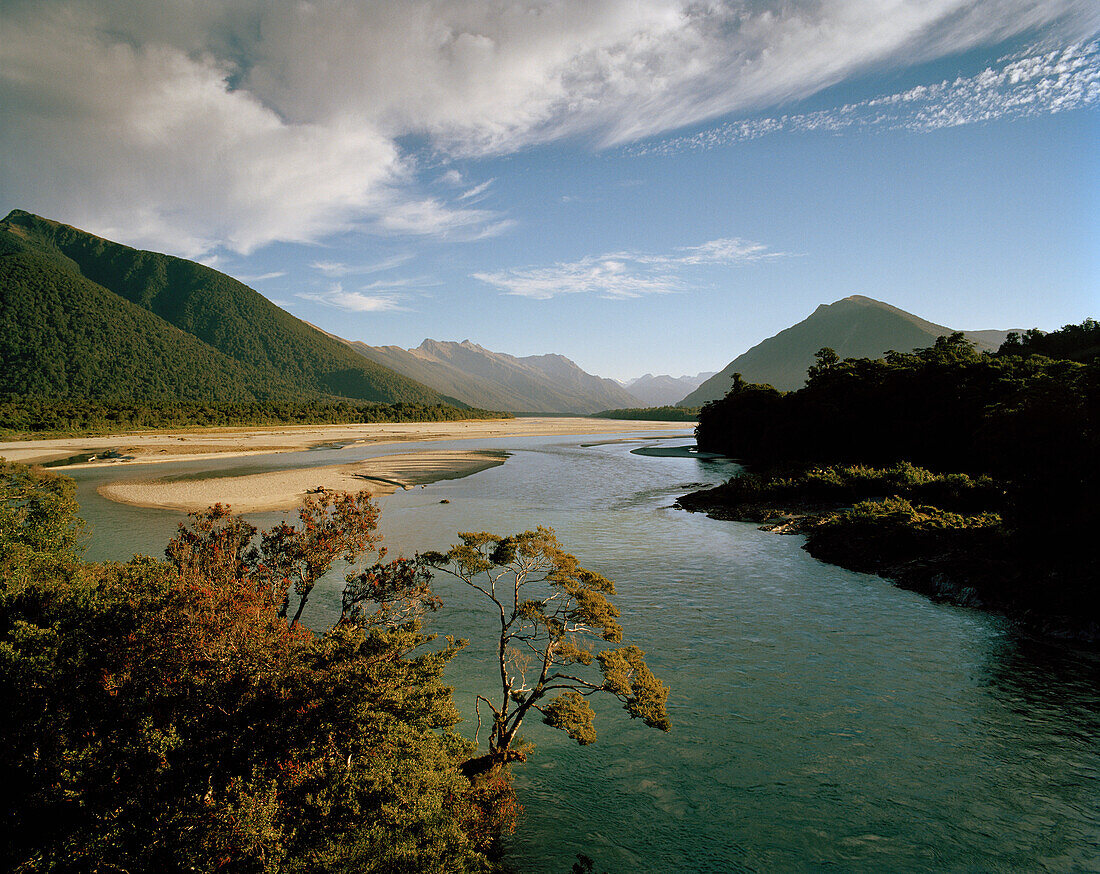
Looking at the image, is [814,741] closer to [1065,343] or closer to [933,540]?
[933,540]

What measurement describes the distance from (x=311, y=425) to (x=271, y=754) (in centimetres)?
15400

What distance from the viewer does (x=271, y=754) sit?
7.73 meters

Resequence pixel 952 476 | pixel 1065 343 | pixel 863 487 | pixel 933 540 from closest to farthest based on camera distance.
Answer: pixel 933 540 → pixel 952 476 → pixel 863 487 → pixel 1065 343

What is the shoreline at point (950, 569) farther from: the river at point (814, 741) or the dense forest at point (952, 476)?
the river at point (814, 741)

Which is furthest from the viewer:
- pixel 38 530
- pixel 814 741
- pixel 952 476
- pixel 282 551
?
pixel 952 476

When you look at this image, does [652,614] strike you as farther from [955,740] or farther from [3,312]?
[3,312]

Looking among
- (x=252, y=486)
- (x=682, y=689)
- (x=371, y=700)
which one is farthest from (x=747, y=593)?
(x=252, y=486)

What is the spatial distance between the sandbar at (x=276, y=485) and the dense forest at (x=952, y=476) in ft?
103

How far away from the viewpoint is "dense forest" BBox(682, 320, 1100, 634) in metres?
22.2

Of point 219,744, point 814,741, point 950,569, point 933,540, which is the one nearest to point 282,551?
point 219,744

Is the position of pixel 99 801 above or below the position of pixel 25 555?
below

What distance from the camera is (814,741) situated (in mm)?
14180

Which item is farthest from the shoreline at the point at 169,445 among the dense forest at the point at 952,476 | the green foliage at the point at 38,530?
the dense forest at the point at 952,476

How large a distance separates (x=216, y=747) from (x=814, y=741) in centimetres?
1449
